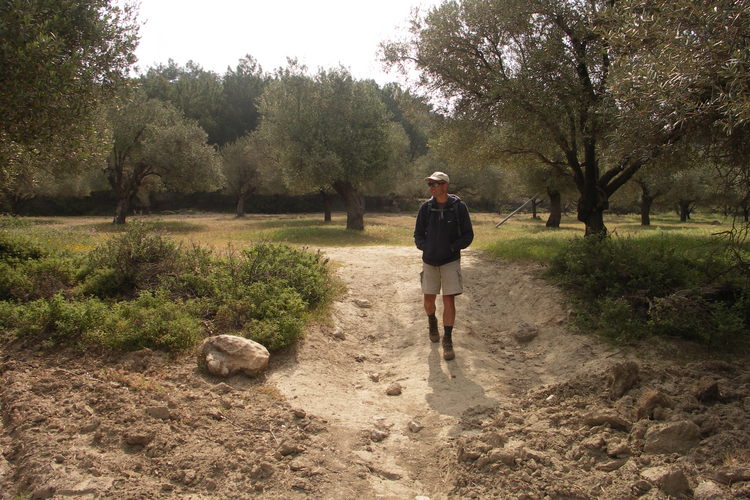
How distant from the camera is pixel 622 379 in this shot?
4984mm

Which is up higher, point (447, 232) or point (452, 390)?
point (447, 232)

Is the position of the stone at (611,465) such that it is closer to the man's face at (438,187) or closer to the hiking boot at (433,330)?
the hiking boot at (433,330)

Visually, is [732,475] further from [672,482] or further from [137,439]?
[137,439]

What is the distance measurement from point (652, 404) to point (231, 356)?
448 cm

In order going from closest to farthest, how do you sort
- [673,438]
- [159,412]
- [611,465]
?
[611,465]
[673,438]
[159,412]

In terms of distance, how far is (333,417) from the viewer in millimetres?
4953

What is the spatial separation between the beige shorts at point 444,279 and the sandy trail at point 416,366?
2.85ft

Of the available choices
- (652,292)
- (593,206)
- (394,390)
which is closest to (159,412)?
(394,390)

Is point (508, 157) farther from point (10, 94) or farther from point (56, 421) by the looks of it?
point (56, 421)

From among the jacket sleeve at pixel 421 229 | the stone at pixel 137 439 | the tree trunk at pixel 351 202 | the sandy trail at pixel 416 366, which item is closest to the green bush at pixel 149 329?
the sandy trail at pixel 416 366

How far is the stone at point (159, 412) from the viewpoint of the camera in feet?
15.1

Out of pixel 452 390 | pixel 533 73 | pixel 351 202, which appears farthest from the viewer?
pixel 351 202

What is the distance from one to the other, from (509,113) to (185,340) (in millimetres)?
9552

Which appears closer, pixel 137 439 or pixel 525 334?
pixel 137 439
